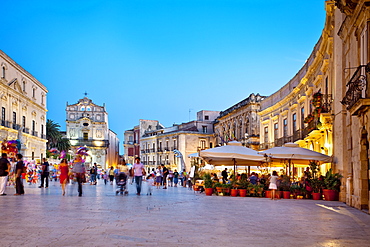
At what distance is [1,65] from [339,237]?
39.8 metres

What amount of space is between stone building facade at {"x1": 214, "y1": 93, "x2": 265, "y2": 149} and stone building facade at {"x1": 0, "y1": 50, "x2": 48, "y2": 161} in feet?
69.5

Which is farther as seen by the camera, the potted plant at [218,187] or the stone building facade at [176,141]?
the stone building facade at [176,141]

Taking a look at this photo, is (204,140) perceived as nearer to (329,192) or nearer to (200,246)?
(329,192)

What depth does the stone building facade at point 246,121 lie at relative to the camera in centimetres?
4922

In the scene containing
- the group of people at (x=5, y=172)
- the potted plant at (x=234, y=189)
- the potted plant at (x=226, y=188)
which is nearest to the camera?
the group of people at (x=5, y=172)

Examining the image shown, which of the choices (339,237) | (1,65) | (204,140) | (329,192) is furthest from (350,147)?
(204,140)

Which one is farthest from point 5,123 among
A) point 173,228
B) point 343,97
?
point 173,228

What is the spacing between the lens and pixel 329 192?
18.3 meters

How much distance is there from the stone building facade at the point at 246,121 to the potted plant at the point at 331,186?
2601cm

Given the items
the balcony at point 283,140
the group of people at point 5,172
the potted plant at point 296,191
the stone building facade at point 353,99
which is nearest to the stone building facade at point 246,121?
the balcony at point 283,140

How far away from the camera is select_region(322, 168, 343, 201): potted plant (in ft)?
59.4

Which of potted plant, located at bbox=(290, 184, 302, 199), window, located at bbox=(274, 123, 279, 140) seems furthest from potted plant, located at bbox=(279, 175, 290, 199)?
window, located at bbox=(274, 123, 279, 140)

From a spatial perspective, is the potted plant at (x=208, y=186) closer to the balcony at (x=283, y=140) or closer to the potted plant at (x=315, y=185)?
the potted plant at (x=315, y=185)

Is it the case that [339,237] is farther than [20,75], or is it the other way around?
[20,75]
